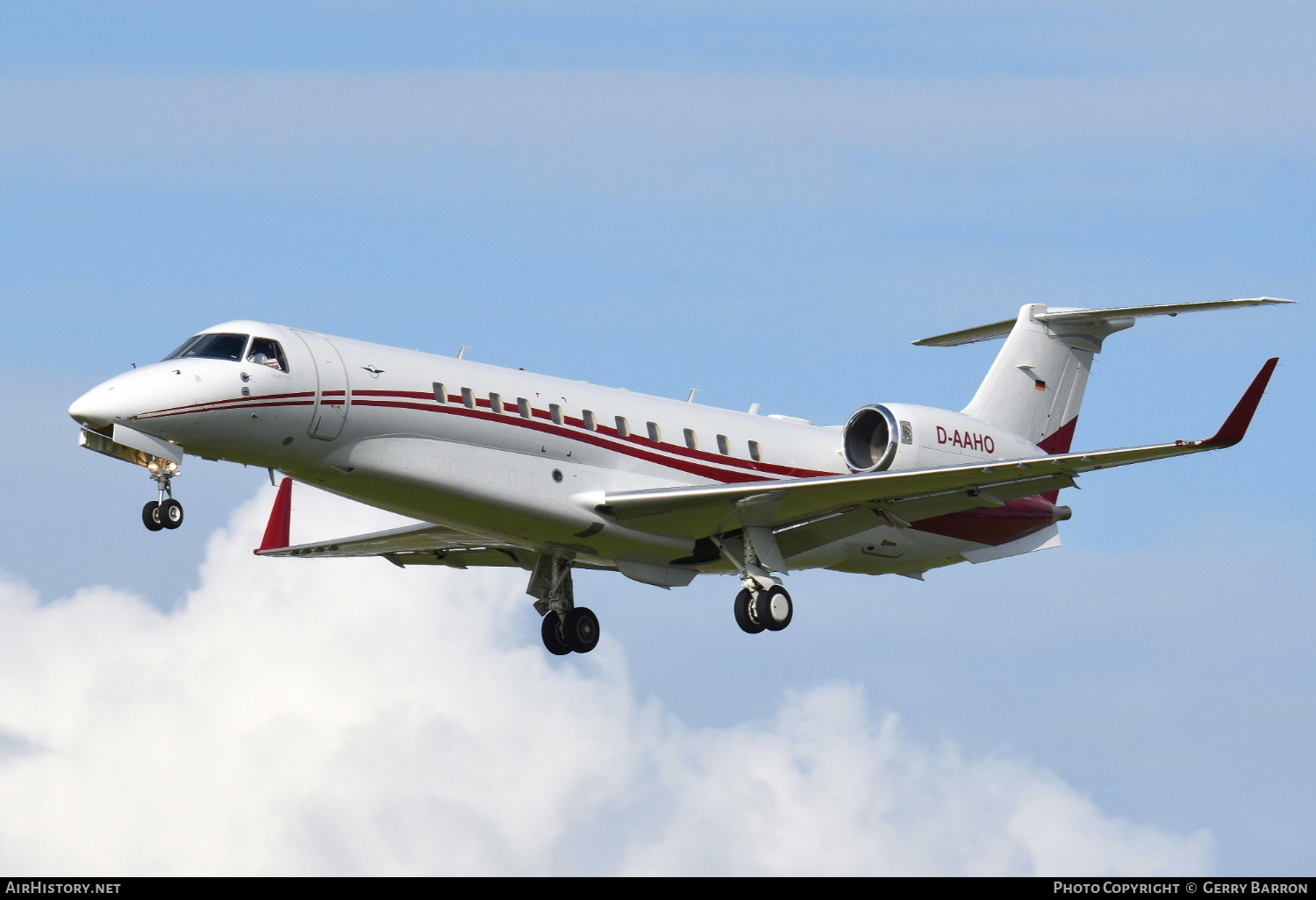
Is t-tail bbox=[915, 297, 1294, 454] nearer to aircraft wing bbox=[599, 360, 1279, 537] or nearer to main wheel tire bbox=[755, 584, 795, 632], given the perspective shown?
aircraft wing bbox=[599, 360, 1279, 537]

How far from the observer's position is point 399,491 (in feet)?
86.4

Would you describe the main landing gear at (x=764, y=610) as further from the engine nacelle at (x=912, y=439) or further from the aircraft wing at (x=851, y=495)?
the engine nacelle at (x=912, y=439)

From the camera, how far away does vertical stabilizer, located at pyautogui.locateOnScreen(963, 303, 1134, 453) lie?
33.2 metres

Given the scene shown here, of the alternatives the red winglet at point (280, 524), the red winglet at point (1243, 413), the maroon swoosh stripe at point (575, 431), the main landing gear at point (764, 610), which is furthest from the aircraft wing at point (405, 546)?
the red winglet at point (1243, 413)

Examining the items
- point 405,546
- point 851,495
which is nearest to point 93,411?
point 405,546

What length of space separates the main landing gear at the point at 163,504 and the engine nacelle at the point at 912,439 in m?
11.1

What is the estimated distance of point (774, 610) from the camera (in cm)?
2898

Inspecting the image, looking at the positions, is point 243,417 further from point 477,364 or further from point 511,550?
point 511,550

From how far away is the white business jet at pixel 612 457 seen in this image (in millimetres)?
25141

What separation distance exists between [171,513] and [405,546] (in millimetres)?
7892

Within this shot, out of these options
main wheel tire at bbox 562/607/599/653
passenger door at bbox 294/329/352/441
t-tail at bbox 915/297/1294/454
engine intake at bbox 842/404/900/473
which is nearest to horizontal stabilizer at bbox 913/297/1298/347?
t-tail at bbox 915/297/1294/454

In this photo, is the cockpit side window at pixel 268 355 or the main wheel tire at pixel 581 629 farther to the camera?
the main wheel tire at pixel 581 629

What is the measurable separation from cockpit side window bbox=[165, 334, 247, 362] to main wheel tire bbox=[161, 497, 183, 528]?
82.2 inches

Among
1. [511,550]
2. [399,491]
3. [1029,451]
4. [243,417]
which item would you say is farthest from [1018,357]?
[243,417]
